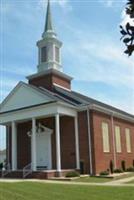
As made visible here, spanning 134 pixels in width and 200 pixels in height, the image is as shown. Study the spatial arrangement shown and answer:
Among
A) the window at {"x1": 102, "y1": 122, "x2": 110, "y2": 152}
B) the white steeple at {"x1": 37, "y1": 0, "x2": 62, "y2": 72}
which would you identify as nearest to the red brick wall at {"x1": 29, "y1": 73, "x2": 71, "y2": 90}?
the white steeple at {"x1": 37, "y1": 0, "x2": 62, "y2": 72}

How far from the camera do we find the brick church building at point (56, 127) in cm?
2808

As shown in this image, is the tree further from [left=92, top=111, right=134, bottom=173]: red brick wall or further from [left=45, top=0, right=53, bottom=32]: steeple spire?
[left=45, top=0, right=53, bottom=32]: steeple spire

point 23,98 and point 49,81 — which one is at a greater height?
point 49,81

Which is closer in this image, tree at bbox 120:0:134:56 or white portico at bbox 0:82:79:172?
tree at bbox 120:0:134:56

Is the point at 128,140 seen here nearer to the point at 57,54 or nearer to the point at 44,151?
the point at 44,151

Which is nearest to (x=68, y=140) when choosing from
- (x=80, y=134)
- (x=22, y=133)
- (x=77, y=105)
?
(x=80, y=134)

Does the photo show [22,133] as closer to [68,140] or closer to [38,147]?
[38,147]

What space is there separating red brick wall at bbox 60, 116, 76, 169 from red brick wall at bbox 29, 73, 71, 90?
14.3 feet

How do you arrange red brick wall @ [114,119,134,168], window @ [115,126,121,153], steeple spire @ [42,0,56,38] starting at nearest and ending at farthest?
1. window @ [115,126,121,153]
2. red brick wall @ [114,119,134,168]
3. steeple spire @ [42,0,56,38]

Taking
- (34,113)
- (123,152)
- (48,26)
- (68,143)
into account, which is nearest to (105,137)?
(68,143)

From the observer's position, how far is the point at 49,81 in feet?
108

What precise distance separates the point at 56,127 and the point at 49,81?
7.04m

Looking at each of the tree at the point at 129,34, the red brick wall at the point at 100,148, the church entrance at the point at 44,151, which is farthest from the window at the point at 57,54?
the tree at the point at 129,34

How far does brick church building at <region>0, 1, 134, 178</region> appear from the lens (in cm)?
2808
